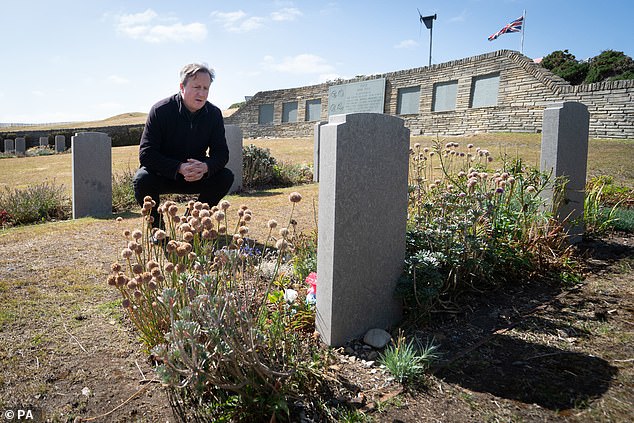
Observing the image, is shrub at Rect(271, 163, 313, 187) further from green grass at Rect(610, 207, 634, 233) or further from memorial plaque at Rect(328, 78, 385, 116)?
memorial plaque at Rect(328, 78, 385, 116)

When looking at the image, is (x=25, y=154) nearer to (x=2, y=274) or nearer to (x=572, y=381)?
(x=2, y=274)

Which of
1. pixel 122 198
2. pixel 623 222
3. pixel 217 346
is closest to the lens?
pixel 217 346

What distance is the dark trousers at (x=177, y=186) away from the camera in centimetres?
387

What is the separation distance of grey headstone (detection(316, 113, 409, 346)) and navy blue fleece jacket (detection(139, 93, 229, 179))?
1.83m

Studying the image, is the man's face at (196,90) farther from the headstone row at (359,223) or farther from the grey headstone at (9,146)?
the grey headstone at (9,146)

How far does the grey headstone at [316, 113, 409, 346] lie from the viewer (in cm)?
227

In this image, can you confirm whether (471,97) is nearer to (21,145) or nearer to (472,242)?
(472,242)

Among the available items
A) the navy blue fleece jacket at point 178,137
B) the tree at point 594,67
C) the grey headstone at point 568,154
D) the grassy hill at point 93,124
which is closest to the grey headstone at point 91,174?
the navy blue fleece jacket at point 178,137

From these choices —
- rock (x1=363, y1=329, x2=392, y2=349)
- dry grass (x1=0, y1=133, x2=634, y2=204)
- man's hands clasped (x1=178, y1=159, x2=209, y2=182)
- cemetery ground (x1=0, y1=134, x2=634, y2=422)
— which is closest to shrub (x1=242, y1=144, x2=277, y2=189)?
dry grass (x1=0, y1=133, x2=634, y2=204)

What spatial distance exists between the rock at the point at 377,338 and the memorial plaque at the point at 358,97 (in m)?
22.1

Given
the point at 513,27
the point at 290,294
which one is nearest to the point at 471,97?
the point at 513,27

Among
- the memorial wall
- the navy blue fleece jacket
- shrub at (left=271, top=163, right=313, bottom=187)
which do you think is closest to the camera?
the navy blue fleece jacket

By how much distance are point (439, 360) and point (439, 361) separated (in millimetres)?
12

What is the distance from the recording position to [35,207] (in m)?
6.03
